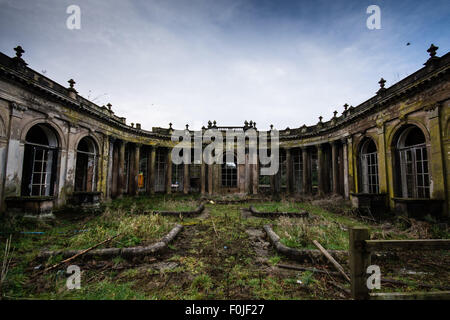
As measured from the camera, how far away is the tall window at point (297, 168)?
15930 millimetres

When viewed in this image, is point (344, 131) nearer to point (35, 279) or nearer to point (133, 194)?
point (35, 279)

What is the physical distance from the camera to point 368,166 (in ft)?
34.3

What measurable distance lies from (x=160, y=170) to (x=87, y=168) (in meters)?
6.44

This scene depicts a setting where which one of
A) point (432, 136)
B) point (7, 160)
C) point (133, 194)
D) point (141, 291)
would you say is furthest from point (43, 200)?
point (432, 136)

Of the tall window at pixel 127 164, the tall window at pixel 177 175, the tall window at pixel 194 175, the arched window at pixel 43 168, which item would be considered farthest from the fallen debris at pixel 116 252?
the tall window at pixel 177 175

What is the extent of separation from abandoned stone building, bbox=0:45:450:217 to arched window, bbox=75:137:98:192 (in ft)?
0.19

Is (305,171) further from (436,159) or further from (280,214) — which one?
(436,159)

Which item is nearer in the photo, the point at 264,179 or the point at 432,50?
the point at 432,50

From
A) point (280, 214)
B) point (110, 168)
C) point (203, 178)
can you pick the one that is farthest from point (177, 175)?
point (280, 214)

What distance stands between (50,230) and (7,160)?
338 cm

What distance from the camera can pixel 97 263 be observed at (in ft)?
11.7

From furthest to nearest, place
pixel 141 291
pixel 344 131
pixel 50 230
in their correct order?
pixel 344 131 → pixel 50 230 → pixel 141 291

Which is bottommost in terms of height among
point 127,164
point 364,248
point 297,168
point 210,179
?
point 364,248

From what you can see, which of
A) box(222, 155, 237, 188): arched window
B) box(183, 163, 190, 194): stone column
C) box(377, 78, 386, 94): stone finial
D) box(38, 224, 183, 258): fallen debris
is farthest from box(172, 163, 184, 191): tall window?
box(377, 78, 386, 94): stone finial
